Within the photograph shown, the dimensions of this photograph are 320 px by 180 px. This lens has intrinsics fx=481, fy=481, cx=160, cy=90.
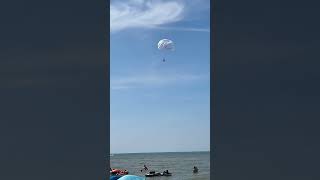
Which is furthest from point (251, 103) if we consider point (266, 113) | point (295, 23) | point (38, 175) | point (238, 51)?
point (38, 175)

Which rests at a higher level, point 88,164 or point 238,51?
point 238,51

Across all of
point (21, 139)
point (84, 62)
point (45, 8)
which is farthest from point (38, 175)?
point (45, 8)

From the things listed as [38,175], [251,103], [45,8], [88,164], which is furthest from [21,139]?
[251,103]

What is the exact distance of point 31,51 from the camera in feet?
8.91

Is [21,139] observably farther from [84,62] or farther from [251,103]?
[251,103]

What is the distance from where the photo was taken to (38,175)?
2695 millimetres

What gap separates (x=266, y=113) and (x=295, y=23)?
0.52 meters

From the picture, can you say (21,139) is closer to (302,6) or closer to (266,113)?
(266,113)

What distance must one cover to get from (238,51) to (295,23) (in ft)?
1.12

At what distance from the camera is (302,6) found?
2.62 m

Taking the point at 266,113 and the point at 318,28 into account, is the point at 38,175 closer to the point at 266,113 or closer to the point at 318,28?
the point at 266,113

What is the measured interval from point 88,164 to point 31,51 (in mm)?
714

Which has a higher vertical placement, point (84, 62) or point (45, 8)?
point (45, 8)

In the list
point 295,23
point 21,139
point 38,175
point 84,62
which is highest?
point 295,23
